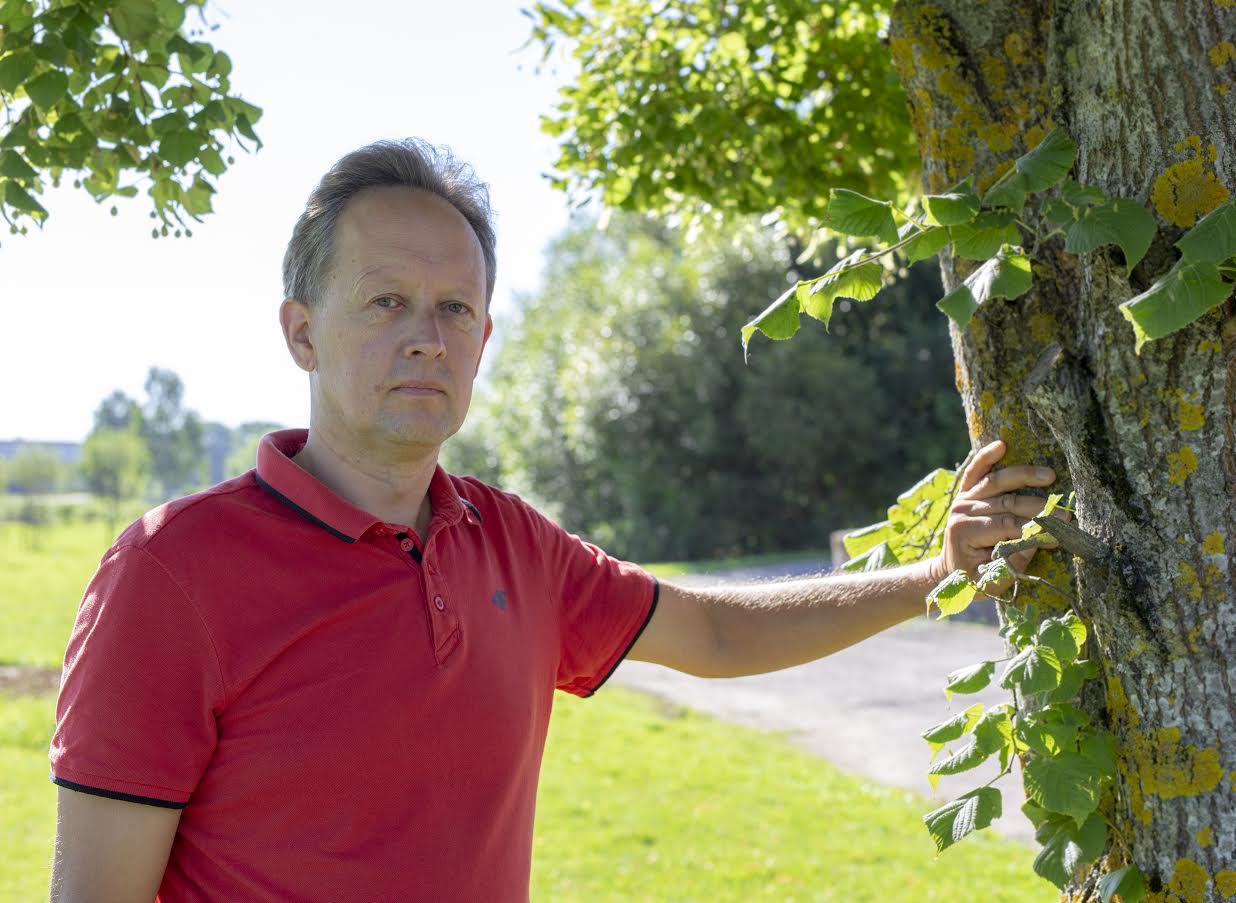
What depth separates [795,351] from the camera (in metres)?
25.1

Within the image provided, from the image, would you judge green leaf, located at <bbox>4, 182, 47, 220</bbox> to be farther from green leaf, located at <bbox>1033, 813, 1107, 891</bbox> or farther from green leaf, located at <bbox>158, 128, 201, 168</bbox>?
green leaf, located at <bbox>1033, 813, 1107, 891</bbox>

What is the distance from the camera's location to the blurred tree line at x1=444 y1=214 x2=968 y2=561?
995 inches

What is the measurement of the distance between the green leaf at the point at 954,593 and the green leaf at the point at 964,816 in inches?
13.9

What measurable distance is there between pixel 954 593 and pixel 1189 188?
825 millimetres

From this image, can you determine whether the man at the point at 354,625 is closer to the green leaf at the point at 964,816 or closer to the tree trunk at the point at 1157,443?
the tree trunk at the point at 1157,443

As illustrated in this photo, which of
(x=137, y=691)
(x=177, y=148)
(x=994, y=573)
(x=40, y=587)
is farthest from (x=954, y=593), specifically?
(x=40, y=587)

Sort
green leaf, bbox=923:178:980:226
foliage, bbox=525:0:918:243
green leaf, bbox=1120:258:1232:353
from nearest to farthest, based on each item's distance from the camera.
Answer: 1. green leaf, bbox=1120:258:1232:353
2. green leaf, bbox=923:178:980:226
3. foliage, bbox=525:0:918:243

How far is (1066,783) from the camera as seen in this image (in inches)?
83.0

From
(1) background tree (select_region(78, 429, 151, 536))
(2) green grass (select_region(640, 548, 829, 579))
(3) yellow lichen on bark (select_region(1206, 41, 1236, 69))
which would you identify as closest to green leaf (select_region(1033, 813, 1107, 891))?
(3) yellow lichen on bark (select_region(1206, 41, 1236, 69))

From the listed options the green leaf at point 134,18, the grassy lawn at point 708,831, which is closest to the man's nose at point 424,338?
the green leaf at point 134,18

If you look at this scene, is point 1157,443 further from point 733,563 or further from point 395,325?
point 733,563

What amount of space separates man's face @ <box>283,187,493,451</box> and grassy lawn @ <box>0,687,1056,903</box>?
4.54 m

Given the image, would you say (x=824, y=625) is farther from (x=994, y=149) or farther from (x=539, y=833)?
(x=539, y=833)

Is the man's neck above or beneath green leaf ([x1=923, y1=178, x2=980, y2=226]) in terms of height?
beneath
